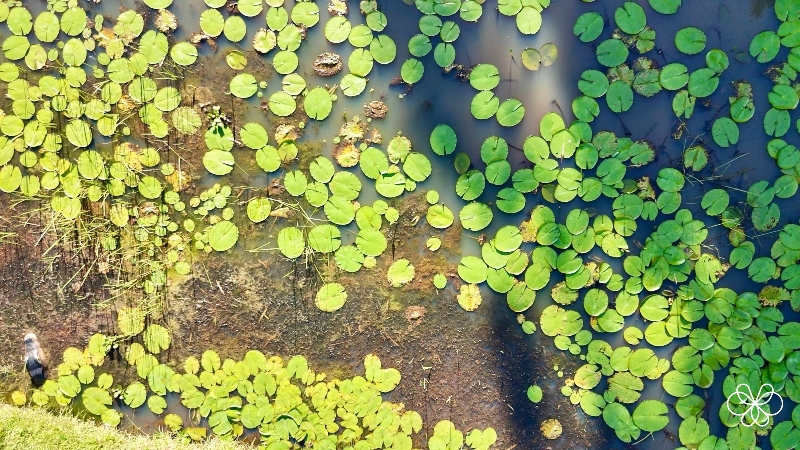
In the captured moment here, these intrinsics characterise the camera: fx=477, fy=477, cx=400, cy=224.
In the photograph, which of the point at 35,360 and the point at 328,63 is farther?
the point at 35,360

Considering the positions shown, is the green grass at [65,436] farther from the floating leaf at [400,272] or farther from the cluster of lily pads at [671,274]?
the cluster of lily pads at [671,274]

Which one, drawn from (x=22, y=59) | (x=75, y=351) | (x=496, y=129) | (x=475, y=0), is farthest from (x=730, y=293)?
(x=22, y=59)

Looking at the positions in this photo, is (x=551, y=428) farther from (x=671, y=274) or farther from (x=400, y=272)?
(x=400, y=272)

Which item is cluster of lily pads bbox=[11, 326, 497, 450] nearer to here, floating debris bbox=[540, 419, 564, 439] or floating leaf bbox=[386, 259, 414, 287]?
floating leaf bbox=[386, 259, 414, 287]

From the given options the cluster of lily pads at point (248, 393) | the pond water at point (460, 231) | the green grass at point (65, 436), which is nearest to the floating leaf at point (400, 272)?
the pond water at point (460, 231)

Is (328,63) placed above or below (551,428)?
above
